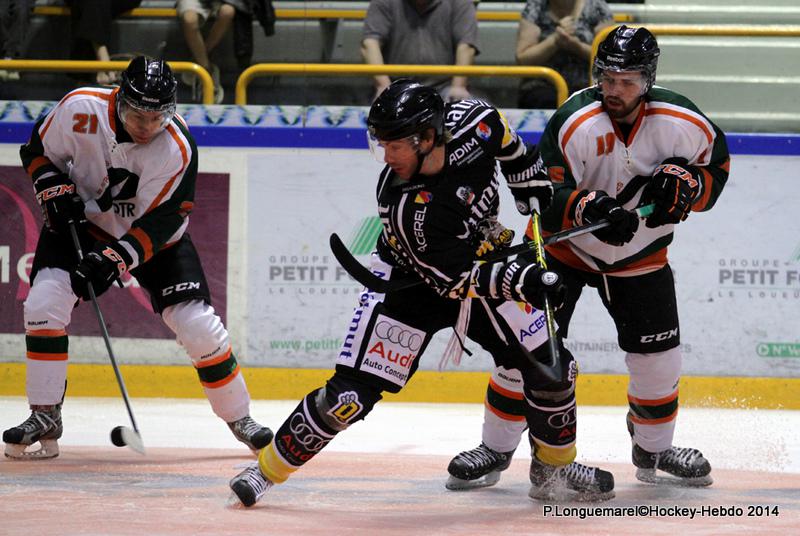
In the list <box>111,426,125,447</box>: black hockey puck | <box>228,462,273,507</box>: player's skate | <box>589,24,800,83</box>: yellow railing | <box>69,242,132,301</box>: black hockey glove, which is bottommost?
<box>111,426,125,447</box>: black hockey puck

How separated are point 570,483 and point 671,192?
0.99 meters

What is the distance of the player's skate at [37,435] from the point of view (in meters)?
4.53

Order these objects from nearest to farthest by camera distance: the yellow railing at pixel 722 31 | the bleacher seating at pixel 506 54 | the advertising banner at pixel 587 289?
the advertising banner at pixel 587 289, the yellow railing at pixel 722 31, the bleacher seating at pixel 506 54

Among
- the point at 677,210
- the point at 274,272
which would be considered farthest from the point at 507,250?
the point at 274,272

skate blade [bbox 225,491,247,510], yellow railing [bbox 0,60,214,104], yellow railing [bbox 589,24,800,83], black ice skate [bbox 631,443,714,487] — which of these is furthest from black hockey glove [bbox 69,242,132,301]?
yellow railing [bbox 589,24,800,83]

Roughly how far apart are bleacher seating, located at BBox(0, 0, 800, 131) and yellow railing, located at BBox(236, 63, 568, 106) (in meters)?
0.07

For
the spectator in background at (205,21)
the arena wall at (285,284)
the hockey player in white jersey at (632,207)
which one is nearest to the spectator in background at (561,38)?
the arena wall at (285,284)

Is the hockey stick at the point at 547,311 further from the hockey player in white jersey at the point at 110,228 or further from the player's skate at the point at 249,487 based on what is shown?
the hockey player in white jersey at the point at 110,228

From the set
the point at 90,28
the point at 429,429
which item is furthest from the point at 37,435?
the point at 90,28

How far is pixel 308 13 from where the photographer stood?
6871 mm

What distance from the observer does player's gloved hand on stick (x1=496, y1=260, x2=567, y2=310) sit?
3.44 meters

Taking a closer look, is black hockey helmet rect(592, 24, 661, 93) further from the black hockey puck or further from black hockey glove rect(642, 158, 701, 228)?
the black hockey puck

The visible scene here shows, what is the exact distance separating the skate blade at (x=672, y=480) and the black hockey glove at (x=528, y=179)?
42.6 inches

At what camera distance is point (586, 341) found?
632 centimetres
